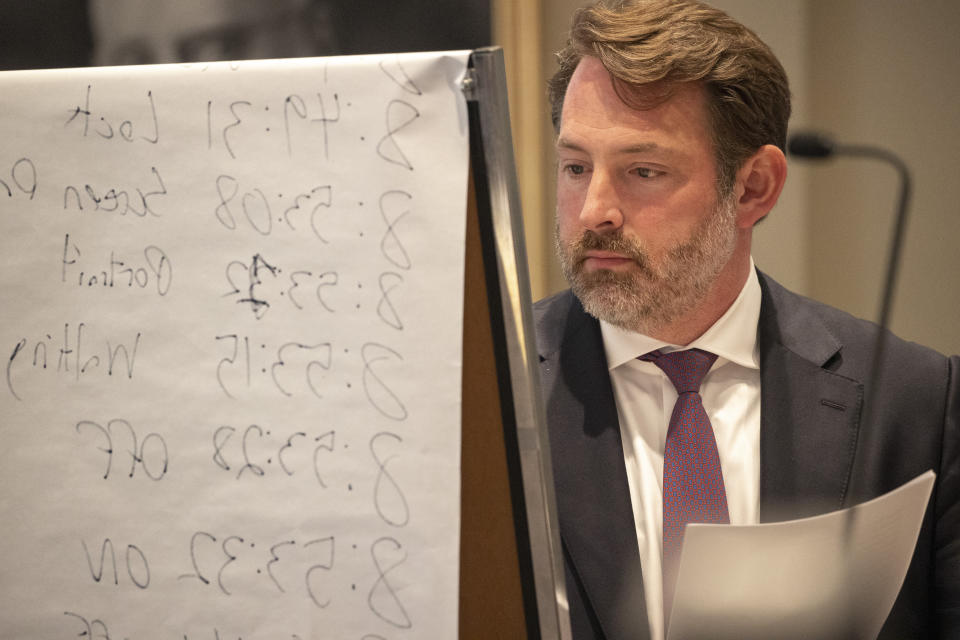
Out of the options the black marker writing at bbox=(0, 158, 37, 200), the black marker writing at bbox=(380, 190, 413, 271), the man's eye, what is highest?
the man's eye

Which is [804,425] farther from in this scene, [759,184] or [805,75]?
[805,75]

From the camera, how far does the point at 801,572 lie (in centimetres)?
83

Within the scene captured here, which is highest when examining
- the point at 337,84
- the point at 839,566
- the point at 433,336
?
the point at 337,84

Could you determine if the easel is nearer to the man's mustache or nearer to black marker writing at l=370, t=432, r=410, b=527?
black marker writing at l=370, t=432, r=410, b=527

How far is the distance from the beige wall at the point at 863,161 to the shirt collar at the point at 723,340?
32.2 inches

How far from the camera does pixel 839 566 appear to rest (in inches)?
33.3

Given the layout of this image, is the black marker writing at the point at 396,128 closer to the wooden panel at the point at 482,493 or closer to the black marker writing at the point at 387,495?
the wooden panel at the point at 482,493

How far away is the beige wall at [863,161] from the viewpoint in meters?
1.97

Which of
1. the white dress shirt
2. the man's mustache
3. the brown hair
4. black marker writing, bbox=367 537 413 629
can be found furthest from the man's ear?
black marker writing, bbox=367 537 413 629

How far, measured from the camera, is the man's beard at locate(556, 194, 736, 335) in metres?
1.17

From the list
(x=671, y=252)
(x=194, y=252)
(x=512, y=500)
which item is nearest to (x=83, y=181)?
(x=194, y=252)

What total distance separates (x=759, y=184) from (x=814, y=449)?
1.41 feet

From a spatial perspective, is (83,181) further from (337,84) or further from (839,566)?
(839,566)

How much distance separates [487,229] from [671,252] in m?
0.57
